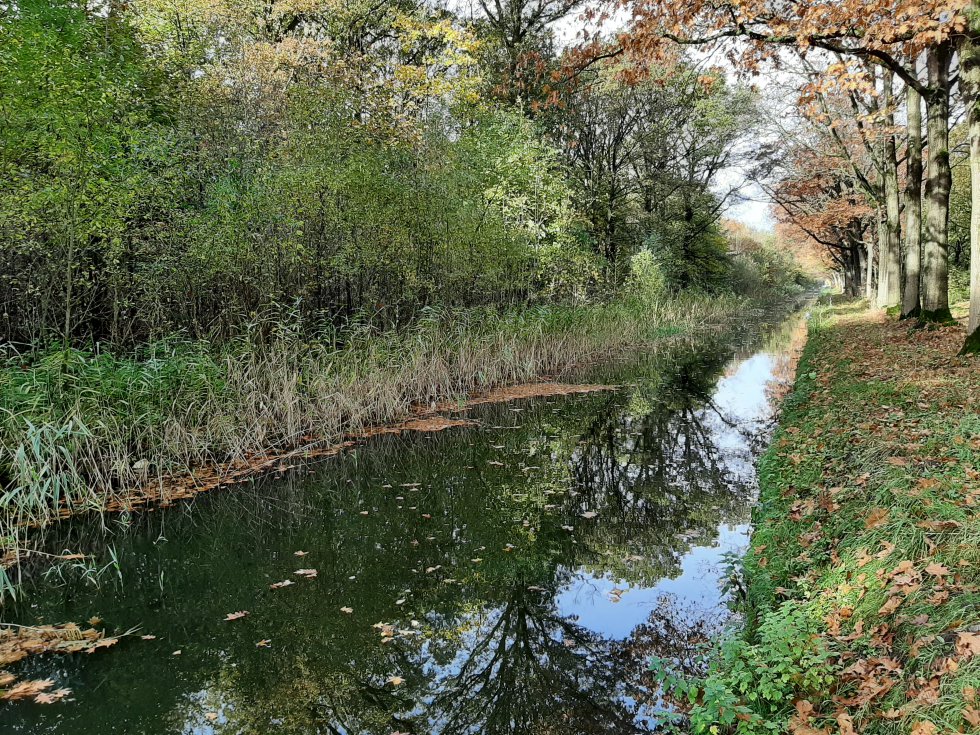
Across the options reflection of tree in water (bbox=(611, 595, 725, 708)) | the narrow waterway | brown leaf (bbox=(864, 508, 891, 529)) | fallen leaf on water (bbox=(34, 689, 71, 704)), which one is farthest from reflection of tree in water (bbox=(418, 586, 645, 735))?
fallen leaf on water (bbox=(34, 689, 71, 704))

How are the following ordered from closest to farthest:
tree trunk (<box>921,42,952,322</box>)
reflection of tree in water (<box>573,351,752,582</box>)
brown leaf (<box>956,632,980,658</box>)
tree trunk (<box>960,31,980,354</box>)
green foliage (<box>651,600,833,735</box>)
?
brown leaf (<box>956,632,980,658</box>) → green foliage (<box>651,600,833,735</box>) → reflection of tree in water (<box>573,351,752,582</box>) → tree trunk (<box>960,31,980,354</box>) → tree trunk (<box>921,42,952,322</box>)

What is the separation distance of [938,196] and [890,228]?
6972mm

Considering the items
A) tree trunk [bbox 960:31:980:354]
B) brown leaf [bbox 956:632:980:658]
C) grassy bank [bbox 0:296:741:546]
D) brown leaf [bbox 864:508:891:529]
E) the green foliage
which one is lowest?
the green foliage

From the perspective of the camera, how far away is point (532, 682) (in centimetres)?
417

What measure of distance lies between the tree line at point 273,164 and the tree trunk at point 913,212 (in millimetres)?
5499

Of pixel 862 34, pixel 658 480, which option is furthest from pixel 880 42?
pixel 658 480

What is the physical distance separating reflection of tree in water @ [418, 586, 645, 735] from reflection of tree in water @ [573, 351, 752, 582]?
117 centimetres

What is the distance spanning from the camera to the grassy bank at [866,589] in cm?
282

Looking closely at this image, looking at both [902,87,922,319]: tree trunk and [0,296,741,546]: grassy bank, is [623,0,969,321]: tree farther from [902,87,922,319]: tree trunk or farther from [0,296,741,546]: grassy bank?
[0,296,741,546]: grassy bank

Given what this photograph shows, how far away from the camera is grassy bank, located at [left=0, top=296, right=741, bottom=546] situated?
6434mm

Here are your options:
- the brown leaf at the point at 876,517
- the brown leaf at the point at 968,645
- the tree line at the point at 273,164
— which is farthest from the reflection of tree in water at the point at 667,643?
the tree line at the point at 273,164

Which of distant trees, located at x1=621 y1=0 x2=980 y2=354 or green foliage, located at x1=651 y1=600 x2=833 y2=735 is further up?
distant trees, located at x1=621 y1=0 x2=980 y2=354

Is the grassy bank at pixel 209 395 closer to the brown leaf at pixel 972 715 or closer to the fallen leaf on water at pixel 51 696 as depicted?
the fallen leaf on water at pixel 51 696

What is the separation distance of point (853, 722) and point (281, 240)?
31.3ft
